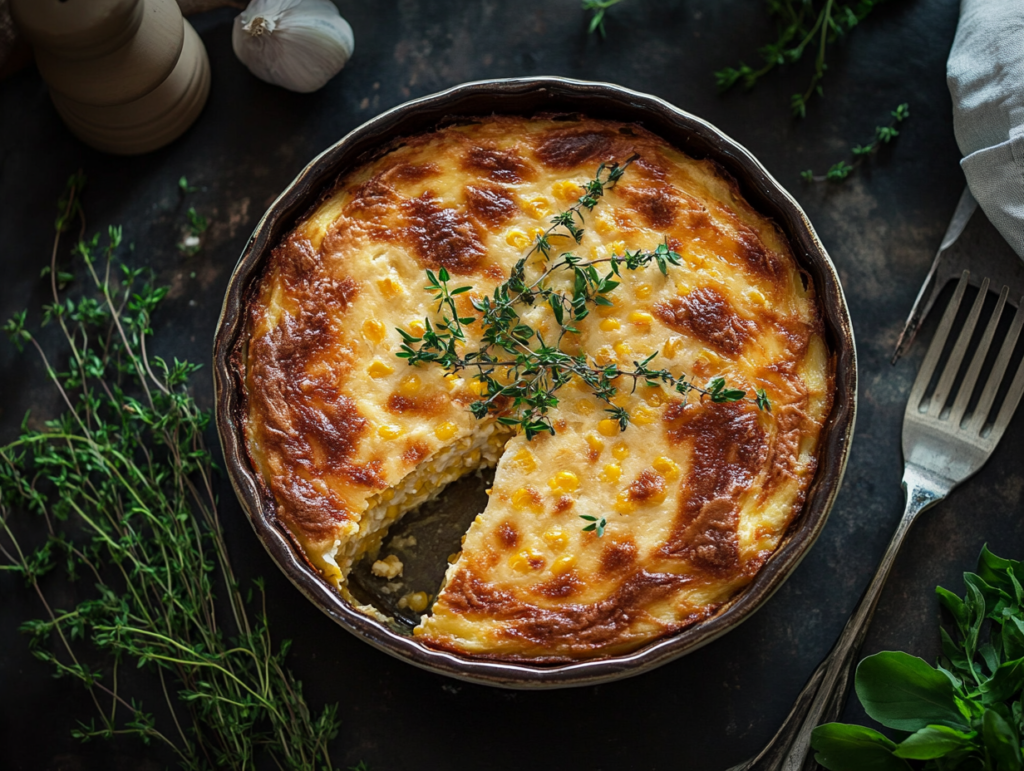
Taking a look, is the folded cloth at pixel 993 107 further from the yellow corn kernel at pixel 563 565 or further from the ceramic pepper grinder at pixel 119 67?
the ceramic pepper grinder at pixel 119 67

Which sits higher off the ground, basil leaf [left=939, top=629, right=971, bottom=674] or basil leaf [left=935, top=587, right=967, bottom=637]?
basil leaf [left=935, top=587, right=967, bottom=637]

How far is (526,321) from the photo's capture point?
3.31 m

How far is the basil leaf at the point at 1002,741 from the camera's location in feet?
8.71

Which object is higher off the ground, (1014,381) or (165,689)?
(1014,381)

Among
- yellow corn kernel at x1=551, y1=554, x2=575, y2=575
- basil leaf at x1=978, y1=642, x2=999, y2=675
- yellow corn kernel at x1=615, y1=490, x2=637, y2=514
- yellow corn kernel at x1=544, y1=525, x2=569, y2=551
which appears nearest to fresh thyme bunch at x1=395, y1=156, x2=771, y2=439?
yellow corn kernel at x1=615, y1=490, x2=637, y2=514

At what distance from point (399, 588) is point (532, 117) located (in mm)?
1962

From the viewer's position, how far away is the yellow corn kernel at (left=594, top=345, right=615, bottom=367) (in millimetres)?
3283

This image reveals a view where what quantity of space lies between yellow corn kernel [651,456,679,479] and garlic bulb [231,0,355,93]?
2.16 m

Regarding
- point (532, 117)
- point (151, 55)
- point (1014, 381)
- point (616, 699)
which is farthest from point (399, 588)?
point (1014, 381)

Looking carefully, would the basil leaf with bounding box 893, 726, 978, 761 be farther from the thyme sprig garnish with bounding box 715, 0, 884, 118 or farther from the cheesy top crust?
the thyme sprig garnish with bounding box 715, 0, 884, 118

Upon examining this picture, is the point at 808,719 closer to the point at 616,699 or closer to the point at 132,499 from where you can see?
the point at 616,699

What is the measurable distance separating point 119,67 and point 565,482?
2.39 meters

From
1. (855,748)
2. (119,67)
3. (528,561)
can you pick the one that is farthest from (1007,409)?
(119,67)

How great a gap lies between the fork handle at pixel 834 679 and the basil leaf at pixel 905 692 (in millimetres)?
401
